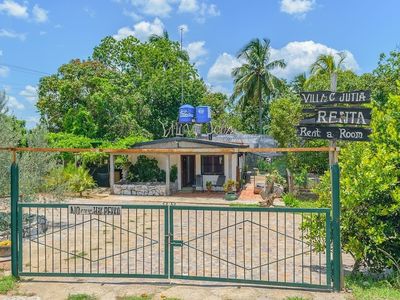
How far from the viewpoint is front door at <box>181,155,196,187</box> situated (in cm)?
2261

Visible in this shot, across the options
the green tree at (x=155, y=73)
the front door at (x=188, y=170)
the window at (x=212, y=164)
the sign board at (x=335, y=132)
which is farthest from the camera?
the green tree at (x=155, y=73)

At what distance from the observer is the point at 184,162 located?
2278cm

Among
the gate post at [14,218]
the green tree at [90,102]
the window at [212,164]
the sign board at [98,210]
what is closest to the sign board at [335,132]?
the sign board at [98,210]

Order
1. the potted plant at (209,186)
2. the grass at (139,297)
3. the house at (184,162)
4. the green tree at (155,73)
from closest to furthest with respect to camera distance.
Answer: the grass at (139,297)
the house at (184,162)
the potted plant at (209,186)
the green tree at (155,73)

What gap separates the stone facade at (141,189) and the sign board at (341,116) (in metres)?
14.5

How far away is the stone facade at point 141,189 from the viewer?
19.8m

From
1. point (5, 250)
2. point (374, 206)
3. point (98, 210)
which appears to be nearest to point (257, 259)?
point (374, 206)

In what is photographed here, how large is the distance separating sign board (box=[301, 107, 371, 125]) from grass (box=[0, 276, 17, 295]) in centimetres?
520

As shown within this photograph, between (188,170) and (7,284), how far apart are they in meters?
17.7

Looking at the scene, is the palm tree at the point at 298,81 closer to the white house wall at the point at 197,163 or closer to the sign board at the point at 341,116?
the white house wall at the point at 197,163

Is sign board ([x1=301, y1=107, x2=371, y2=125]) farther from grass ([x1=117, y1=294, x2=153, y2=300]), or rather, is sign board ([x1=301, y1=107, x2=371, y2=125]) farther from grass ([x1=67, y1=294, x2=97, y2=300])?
grass ([x1=67, y1=294, x2=97, y2=300])

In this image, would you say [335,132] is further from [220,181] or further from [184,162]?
[184,162]

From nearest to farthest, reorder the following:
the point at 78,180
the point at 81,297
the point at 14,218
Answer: the point at 81,297, the point at 14,218, the point at 78,180

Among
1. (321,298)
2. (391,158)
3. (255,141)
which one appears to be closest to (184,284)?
(321,298)
